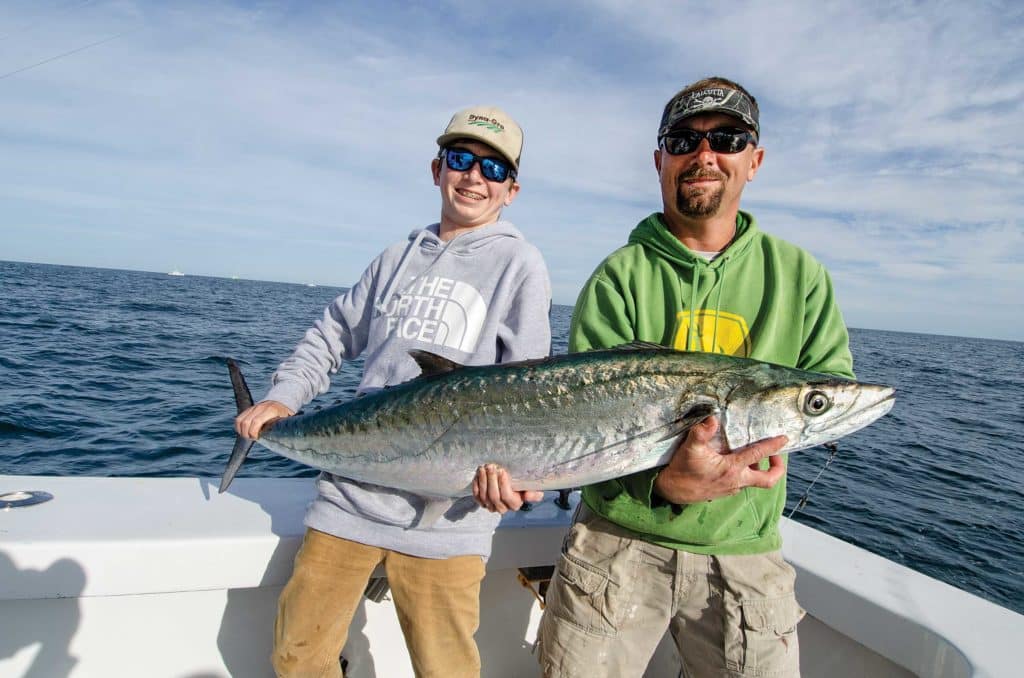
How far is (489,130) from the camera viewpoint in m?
2.95

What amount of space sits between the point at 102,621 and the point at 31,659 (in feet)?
1.05

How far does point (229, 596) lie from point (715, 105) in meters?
3.38

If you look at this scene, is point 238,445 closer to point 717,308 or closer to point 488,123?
point 488,123

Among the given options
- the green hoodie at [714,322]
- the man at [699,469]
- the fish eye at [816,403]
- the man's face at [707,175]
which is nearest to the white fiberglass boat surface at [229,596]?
the man at [699,469]

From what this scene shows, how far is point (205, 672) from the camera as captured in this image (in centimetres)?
302

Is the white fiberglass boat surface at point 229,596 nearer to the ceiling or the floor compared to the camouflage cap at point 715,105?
nearer to the floor

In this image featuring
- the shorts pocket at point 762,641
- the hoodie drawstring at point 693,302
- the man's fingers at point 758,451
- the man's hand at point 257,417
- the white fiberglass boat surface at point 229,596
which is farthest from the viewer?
the man's hand at point 257,417

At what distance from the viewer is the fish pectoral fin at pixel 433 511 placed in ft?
8.25

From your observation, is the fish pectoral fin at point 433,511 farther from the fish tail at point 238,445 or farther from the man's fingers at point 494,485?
the fish tail at point 238,445

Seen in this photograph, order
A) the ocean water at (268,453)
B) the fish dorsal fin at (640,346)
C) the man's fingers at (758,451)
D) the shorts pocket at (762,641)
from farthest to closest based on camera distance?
the ocean water at (268,453) → the fish dorsal fin at (640,346) → the shorts pocket at (762,641) → the man's fingers at (758,451)

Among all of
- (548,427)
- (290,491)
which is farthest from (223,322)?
(548,427)

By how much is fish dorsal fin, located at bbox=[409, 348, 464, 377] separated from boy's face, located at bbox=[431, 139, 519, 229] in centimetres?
89

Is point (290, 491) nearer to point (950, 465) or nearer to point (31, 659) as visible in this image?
point (31, 659)

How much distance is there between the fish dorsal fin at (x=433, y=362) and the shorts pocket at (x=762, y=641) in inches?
59.6
